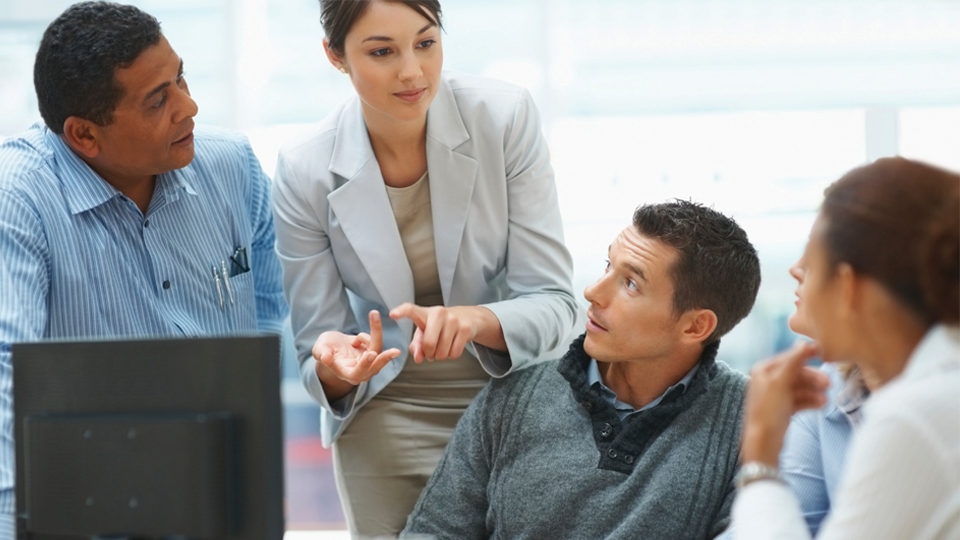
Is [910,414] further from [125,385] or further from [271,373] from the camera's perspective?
[125,385]

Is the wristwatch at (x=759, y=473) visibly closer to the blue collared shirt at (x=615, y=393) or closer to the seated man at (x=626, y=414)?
the seated man at (x=626, y=414)

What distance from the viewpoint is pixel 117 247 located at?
193cm

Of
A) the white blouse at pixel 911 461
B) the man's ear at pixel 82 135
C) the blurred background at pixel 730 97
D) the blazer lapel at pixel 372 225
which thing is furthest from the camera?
the blurred background at pixel 730 97

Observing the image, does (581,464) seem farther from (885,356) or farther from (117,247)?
(117,247)

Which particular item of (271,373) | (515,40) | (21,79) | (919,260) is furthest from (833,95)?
(21,79)

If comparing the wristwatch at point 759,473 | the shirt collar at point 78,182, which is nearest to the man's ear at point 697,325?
the wristwatch at point 759,473

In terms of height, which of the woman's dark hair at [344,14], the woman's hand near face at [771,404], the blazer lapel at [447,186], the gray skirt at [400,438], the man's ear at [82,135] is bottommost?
the gray skirt at [400,438]

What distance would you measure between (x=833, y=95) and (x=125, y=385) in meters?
3.05

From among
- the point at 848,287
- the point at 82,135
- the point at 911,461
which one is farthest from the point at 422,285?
the point at 911,461

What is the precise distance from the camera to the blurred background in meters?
3.44

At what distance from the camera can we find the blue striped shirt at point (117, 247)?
5.84ft

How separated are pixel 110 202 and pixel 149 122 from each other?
7.7 inches

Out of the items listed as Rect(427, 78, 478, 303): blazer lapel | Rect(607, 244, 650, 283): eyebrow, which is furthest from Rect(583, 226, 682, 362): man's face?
Rect(427, 78, 478, 303): blazer lapel

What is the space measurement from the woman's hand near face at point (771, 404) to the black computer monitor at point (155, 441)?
0.58m
